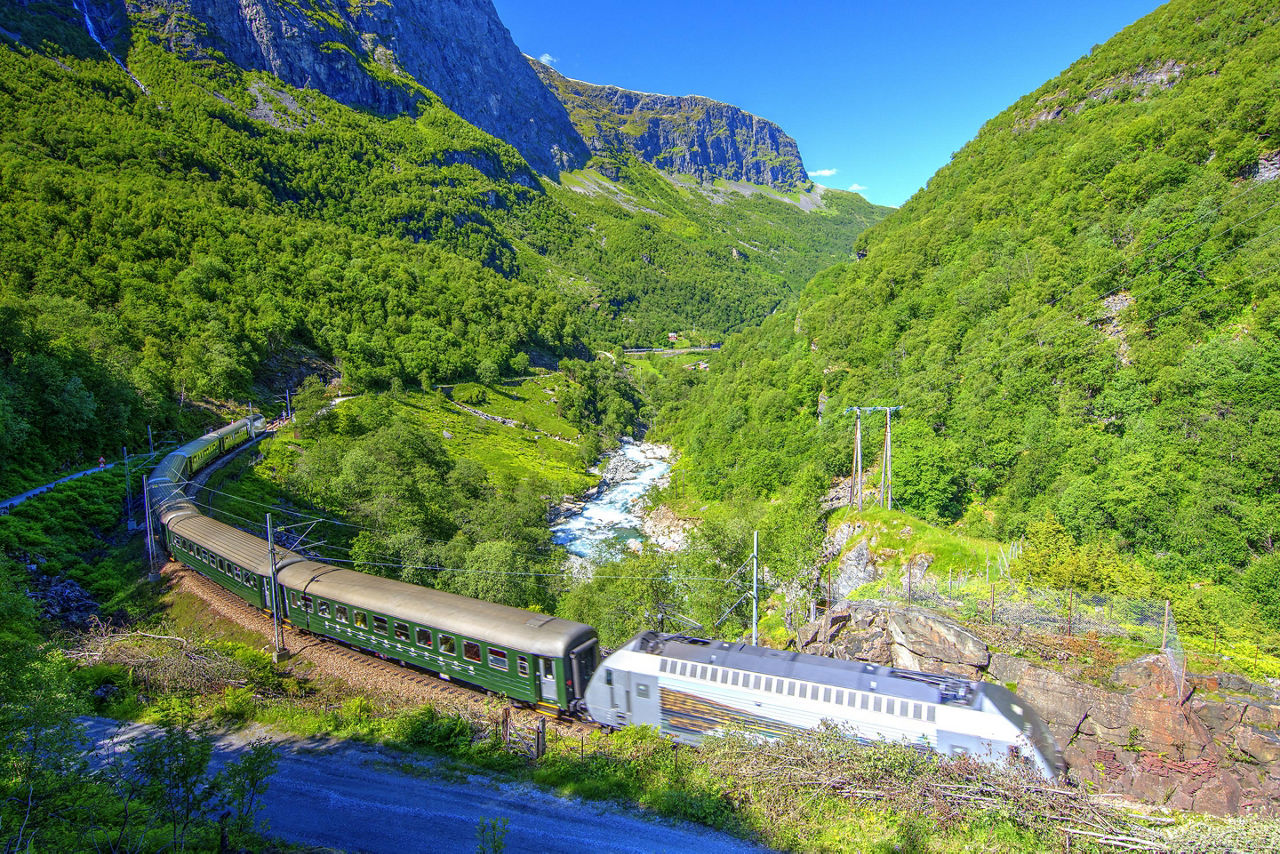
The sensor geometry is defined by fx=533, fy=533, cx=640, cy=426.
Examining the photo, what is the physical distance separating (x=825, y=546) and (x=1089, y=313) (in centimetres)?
2554

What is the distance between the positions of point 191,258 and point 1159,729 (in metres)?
106

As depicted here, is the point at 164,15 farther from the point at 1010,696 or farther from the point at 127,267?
the point at 1010,696

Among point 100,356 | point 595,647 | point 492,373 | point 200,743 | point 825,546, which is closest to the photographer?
point 200,743

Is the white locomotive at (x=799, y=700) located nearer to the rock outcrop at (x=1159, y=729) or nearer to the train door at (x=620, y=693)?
the train door at (x=620, y=693)

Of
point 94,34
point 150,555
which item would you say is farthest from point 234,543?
point 94,34

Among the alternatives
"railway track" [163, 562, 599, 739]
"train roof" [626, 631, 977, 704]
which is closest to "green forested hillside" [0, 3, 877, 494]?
"railway track" [163, 562, 599, 739]

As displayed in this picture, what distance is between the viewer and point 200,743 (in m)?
9.05

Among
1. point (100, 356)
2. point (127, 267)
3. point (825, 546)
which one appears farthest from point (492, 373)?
point (825, 546)

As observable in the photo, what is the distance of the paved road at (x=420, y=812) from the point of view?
1137 cm

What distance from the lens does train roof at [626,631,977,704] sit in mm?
14352

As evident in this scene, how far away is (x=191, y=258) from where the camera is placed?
77188 millimetres

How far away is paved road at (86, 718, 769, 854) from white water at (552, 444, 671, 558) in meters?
30.5

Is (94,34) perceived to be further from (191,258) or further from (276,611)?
(276,611)

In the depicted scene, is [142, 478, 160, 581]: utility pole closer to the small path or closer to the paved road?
the small path
